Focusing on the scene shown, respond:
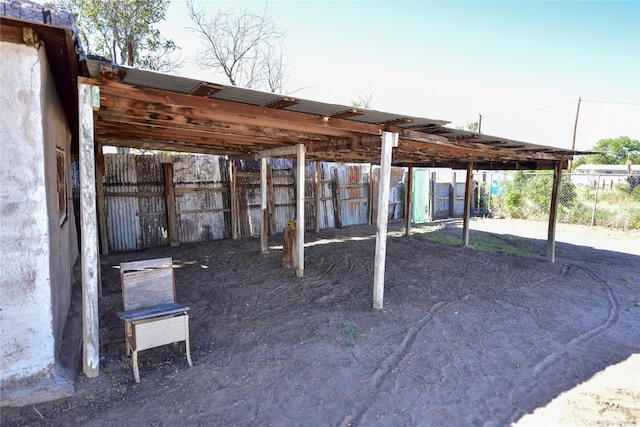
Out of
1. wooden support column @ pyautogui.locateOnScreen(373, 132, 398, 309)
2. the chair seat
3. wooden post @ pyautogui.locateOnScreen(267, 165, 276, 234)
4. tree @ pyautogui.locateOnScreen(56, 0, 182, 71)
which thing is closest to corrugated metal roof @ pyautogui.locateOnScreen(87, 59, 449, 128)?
wooden support column @ pyautogui.locateOnScreen(373, 132, 398, 309)

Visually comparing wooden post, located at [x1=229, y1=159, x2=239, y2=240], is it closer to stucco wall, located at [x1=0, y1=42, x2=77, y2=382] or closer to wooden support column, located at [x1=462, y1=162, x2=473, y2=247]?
wooden support column, located at [x1=462, y1=162, x2=473, y2=247]

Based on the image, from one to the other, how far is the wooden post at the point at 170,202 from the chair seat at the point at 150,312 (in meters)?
5.42

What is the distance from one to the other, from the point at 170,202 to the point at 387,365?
6.69 meters

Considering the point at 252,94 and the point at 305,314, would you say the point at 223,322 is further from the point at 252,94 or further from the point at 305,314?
the point at 252,94

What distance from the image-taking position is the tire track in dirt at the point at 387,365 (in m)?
2.53

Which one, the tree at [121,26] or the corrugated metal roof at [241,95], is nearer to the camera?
the corrugated metal roof at [241,95]

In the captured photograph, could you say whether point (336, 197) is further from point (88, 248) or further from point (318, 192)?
point (88, 248)

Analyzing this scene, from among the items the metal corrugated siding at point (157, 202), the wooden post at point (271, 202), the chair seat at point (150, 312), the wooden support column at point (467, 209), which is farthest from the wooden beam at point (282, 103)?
the wooden support column at point (467, 209)

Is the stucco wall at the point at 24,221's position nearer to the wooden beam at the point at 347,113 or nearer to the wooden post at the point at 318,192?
the wooden beam at the point at 347,113

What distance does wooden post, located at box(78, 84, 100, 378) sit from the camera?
9.19 ft

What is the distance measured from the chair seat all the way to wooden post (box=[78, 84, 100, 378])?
236 millimetres

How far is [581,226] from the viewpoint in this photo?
12.5 metres

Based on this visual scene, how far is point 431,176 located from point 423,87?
71.5 feet

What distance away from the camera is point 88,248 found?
9.37 ft
